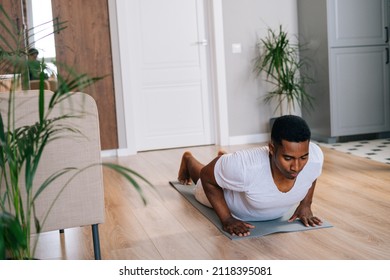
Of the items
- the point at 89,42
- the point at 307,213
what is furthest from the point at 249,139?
the point at 307,213

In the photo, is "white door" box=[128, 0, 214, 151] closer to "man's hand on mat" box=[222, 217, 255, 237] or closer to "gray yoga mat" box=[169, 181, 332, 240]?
"gray yoga mat" box=[169, 181, 332, 240]

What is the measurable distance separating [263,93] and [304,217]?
10.6 feet

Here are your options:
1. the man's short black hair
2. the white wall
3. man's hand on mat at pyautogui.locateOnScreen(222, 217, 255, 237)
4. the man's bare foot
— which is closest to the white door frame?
the white wall

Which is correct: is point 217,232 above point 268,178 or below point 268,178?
below

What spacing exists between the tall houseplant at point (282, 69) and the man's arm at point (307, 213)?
2.87 m

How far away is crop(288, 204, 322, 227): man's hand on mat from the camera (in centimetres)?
287

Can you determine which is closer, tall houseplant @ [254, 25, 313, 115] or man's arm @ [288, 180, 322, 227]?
man's arm @ [288, 180, 322, 227]

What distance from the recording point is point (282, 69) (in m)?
5.66

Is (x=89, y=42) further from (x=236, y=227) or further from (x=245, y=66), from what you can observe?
(x=236, y=227)

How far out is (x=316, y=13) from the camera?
5.66 m

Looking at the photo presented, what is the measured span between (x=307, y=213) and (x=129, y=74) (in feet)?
10.2

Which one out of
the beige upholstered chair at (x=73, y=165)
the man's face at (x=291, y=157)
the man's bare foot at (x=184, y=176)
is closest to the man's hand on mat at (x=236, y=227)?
the man's face at (x=291, y=157)

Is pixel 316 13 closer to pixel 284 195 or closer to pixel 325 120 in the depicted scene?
pixel 325 120
